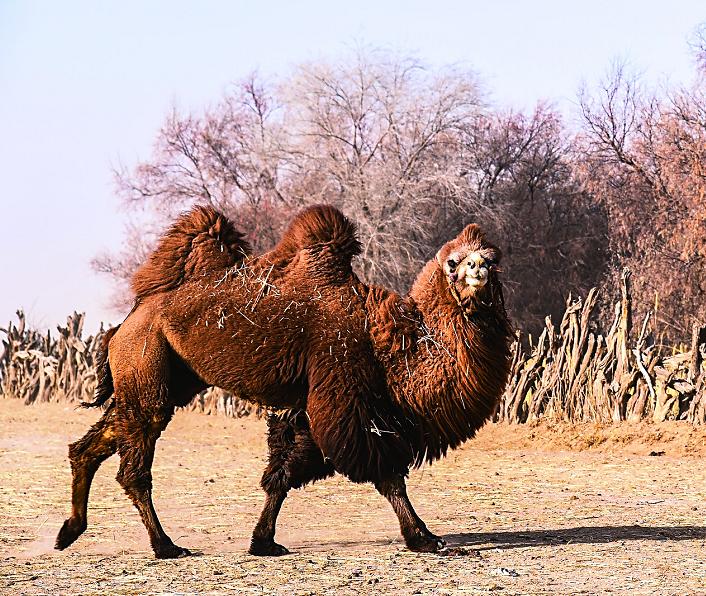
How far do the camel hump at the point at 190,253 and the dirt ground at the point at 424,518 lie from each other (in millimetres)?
1917

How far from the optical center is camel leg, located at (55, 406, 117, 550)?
7719 millimetres

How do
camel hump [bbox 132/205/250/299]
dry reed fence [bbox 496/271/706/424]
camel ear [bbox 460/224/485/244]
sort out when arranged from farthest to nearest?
dry reed fence [bbox 496/271/706/424] < camel hump [bbox 132/205/250/299] < camel ear [bbox 460/224/485/244]

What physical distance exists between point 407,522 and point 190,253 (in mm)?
2456

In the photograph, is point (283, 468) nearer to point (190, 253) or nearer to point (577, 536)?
point (190, 253)

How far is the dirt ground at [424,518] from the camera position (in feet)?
20.9

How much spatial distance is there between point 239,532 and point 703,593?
159 inches

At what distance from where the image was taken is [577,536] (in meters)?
7.95

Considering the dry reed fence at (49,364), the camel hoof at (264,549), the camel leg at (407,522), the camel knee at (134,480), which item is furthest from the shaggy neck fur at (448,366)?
the dry reed fence at (49,364)

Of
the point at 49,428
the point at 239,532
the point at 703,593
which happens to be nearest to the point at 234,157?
the point at 49,428

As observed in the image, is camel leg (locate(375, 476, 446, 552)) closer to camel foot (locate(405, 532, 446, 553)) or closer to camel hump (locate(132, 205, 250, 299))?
camel foot (locate(405, 532, 446, 553))

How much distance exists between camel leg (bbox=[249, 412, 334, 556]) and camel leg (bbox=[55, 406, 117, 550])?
1.17 metres

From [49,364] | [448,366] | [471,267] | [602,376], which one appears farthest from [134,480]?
[49,364]

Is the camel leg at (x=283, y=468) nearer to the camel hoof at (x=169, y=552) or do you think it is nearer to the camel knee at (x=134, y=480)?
the camel hoof at (x=169, y=552)

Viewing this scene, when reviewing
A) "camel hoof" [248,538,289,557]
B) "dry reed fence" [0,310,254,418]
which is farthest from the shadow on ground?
"dry reed fence" [0,310,254,418]
